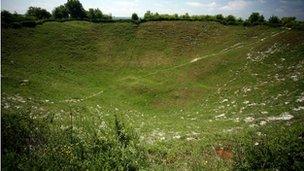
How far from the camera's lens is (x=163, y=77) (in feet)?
177

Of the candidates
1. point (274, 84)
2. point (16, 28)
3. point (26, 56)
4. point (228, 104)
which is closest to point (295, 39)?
point (274, 84)

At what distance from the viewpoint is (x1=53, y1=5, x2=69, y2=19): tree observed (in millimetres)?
79562

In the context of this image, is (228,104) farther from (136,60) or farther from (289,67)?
(136,60)

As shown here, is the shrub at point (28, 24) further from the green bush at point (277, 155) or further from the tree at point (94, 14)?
the green bush at point (277, 155)

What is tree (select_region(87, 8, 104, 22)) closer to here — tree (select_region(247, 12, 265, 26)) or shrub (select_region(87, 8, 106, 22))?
shrub (select_region(87, 8, 106, 22))

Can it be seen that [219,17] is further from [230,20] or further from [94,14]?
[94,14]

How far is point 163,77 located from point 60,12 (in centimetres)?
3783

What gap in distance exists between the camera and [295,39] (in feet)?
186

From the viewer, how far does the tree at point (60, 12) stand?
79562 mm

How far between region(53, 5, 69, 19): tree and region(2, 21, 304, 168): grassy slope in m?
9.43

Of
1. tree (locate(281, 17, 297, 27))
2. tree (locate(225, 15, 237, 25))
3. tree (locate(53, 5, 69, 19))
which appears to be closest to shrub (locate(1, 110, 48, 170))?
tree (locate(281, 17, 297, 27))

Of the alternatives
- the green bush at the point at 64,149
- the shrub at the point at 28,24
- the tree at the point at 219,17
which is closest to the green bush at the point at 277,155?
the green bush at the point at 64,149

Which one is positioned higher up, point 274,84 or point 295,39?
point 295,39

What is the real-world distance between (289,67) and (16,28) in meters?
47.4
